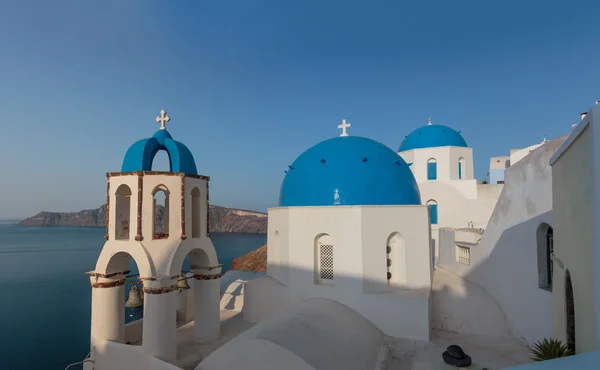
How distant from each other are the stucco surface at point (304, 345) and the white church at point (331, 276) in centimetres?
3

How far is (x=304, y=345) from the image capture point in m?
6.04

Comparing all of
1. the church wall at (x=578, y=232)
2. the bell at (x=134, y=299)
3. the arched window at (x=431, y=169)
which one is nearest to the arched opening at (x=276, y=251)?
the bell at (x=134, y=299)

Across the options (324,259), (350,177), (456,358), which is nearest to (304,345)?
(456,358)

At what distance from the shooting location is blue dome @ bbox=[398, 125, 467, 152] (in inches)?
747

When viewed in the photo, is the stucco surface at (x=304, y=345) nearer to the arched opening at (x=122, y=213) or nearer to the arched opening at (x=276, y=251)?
the arched opening at (x=276, y=251)

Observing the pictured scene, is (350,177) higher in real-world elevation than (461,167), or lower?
lower

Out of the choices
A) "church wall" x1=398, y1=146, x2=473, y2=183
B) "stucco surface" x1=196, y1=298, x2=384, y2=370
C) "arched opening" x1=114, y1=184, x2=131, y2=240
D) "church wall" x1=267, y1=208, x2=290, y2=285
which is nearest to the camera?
"stucco surface" x1=196, y1=298, x2=384, y2=370

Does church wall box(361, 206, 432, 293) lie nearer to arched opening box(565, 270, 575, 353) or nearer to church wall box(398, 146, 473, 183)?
arched opening box(565, 270, 575, 353)

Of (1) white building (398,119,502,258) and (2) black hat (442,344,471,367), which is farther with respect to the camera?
(1) white building (398,119,502,258)

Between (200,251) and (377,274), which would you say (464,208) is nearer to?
(377,274)

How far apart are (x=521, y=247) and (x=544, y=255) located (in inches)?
37.3

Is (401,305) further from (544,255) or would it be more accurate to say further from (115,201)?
(115,201)

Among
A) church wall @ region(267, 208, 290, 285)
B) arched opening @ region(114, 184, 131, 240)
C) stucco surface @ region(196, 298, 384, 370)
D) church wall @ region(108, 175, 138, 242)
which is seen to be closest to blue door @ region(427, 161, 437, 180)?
church wall @ region(267, 208, 290, 285)

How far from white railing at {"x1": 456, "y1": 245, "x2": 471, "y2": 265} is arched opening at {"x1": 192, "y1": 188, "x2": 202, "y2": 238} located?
1024cm
